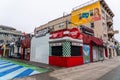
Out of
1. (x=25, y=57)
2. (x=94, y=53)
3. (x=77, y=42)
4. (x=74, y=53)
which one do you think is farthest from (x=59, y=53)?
(x=25, y=57)

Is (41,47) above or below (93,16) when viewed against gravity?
below

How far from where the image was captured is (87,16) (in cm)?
2884

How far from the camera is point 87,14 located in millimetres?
28609

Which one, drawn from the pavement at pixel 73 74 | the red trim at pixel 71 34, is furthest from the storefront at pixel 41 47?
the pavement at pixel 73 74

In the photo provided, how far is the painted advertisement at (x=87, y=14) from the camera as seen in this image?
27.3m

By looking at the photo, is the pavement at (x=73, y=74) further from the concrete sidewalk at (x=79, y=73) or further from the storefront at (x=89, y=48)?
the storefront at (x=89, y=48)

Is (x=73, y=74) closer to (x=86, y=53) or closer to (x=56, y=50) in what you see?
(x=56, y=50)

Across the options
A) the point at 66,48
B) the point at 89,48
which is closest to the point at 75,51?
the point at 66,48

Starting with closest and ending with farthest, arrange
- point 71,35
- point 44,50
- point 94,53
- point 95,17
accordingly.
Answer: point 71,35
point 44,50
point 94,53
point 95,17

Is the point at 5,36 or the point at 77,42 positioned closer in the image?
the point at 77,42

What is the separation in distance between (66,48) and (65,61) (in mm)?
1621

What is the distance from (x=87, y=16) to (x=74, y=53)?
1664cm

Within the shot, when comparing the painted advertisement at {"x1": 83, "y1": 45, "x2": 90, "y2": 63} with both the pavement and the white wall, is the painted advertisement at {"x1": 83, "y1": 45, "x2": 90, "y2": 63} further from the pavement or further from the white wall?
the white wall

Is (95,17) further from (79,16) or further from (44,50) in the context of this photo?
(44,50)
